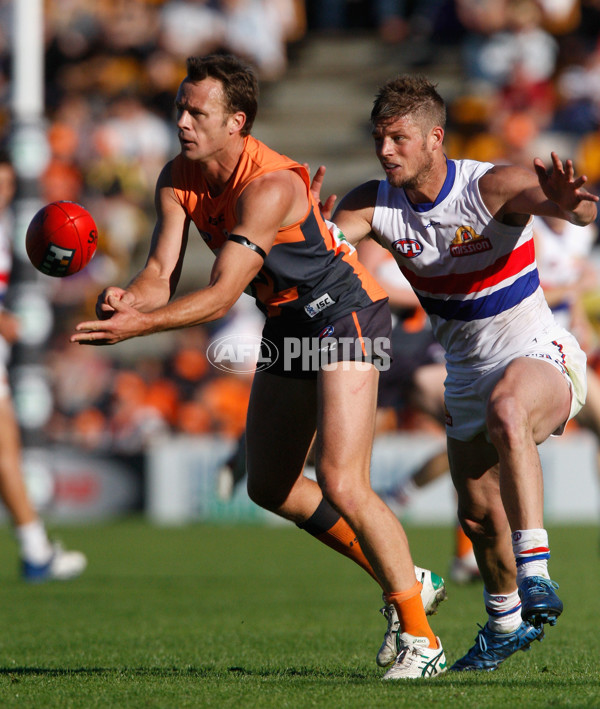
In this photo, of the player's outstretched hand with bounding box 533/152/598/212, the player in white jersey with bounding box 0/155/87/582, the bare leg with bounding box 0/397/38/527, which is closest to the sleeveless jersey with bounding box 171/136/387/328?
the player's outstretched hand with bounding box 533/152/598/212

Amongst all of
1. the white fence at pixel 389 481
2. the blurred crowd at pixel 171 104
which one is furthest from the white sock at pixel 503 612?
the blurred crowd at pixel 171 104

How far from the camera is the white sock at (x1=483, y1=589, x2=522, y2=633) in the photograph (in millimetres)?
5066

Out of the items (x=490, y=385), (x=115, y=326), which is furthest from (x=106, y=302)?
(x=490, y=385)

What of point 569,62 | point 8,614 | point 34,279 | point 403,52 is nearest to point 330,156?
point 403,52

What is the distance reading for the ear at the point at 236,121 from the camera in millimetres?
4926

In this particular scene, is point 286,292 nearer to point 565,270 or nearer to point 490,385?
point 490,385

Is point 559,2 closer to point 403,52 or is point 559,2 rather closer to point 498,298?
point 403,52

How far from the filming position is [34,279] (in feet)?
41.9

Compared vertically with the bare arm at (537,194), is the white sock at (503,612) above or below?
below

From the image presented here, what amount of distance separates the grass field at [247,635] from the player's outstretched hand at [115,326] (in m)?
1.28

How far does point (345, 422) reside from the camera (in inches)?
192

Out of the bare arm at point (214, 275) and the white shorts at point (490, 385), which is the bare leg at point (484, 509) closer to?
the white shorts at point (490, 385)

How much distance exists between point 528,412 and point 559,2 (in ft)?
49.2

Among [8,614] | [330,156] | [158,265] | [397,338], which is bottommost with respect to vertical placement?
[8,614]
